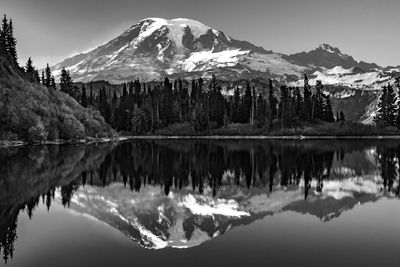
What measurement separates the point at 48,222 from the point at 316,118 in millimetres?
183277

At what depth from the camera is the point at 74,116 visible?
461ft

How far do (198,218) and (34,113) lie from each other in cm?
10273

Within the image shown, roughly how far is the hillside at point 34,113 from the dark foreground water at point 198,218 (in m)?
67.4

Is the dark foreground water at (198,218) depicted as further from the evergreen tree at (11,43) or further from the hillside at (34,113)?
the evergreen tree at (11,43)

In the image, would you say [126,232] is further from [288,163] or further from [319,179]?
[288,163]

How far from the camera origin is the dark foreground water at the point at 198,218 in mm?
19734

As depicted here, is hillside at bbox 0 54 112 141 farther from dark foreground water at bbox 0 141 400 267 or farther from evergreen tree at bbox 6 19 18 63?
dark foreground water at bbox 0 141 400 267

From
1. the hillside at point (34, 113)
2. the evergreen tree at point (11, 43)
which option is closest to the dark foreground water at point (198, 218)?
the hillside at point (34, 113)

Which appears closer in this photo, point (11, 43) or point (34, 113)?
point (34, 113)

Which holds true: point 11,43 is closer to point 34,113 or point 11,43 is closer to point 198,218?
point 34,113

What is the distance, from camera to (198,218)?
1108 inches

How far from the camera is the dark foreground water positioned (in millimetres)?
19734

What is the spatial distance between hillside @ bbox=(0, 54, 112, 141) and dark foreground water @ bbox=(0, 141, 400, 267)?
221 feet

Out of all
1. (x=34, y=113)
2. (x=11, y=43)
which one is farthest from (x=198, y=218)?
(x=11, y=43)
